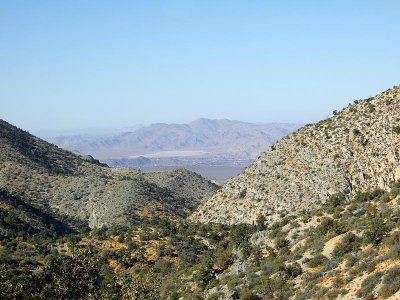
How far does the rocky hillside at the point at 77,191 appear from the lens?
101 metres

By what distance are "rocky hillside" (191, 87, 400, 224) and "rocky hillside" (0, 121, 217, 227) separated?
23.0 meters

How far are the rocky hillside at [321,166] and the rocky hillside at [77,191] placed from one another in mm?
22994

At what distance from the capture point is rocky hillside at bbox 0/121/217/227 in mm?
100750

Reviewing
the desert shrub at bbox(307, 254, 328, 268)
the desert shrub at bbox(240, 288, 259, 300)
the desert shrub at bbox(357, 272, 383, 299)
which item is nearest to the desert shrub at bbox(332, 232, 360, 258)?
the desert shrub at bbox(307, 254, 328, 268)

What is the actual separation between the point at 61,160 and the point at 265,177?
3149 inches

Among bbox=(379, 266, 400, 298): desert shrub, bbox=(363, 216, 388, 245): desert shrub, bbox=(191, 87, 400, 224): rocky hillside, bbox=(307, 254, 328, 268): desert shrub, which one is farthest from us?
bbox=(191, 87, 400, 224): rocky hillside

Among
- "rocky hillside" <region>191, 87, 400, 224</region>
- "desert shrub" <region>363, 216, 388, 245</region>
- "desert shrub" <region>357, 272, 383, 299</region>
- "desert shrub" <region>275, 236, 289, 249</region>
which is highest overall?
"rocky hillside" <region>191, 87, 400, 224</region>

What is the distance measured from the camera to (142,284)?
4953cm

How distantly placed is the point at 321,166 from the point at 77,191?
6107cm

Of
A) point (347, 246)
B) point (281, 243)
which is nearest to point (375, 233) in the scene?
point (347, 246)

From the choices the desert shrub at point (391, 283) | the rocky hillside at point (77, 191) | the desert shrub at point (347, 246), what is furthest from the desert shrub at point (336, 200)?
the rocky hillside at point (77, 191)

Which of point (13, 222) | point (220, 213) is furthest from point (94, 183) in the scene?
point (220, 213)

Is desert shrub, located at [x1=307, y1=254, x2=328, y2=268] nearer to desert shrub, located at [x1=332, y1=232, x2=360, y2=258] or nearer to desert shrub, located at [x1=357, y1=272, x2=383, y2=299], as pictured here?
desert shrub, located at [x1=332, y1=232, x2=360, y2=258]

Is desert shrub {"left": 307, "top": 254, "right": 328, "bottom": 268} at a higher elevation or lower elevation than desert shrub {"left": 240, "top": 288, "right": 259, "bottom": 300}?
higher
